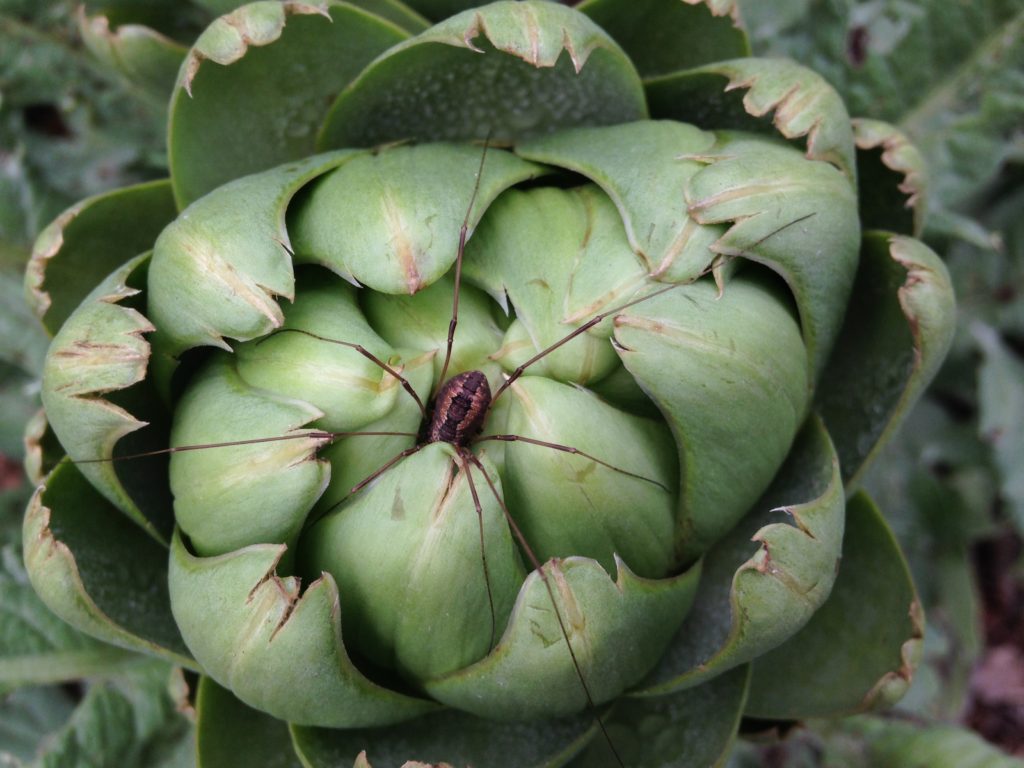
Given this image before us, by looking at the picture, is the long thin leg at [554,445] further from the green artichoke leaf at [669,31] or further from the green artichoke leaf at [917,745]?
the green artichoke leaf at [917,745]

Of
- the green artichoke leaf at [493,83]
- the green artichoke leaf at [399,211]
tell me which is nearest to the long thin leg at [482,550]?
the green artichoke leaf at [399,211]

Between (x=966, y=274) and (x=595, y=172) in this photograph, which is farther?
(x=966, y=274)

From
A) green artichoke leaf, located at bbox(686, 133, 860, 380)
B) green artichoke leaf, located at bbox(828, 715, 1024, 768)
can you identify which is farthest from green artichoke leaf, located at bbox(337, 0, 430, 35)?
green artichoke leaf, located at bbox(828, 715, 1024, 768)

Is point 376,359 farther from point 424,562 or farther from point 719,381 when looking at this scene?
point 719,381

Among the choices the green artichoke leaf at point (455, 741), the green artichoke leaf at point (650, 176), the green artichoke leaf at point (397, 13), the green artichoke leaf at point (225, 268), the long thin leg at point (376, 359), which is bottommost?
the green artichoke leaf at point (455, 741)

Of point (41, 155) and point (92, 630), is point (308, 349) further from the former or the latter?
point (41, 155)

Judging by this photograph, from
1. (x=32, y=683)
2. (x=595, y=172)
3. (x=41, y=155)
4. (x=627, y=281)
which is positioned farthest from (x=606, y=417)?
(x=41, y=155)

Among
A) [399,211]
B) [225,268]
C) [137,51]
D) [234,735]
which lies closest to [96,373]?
[225,268]
